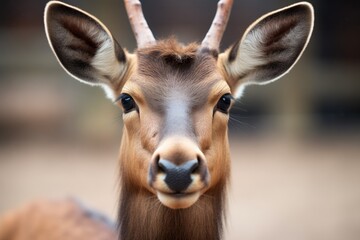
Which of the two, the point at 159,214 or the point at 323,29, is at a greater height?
the point at 159,214

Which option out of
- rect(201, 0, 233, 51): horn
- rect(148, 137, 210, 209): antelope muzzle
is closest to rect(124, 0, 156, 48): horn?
rect(201, 0, 233, 51): horn

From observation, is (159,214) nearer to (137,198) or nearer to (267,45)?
(137,198)

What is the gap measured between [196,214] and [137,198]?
1.42 ft

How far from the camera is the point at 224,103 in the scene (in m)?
5.30

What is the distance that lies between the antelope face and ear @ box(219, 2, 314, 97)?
0.97 feet

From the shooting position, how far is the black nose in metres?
4.51

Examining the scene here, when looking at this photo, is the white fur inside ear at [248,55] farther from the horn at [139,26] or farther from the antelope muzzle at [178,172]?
the antelope muzzle at [178,172]

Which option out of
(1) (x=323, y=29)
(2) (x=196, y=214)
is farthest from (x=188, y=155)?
(1) (x=323, y=29)

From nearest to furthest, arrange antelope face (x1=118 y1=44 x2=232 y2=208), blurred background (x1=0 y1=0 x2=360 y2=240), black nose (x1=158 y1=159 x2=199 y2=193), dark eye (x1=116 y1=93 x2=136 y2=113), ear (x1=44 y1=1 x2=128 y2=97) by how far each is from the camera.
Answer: black nose (x1=158 y1=159 x2=199 y2=193), antelope face (x1=118 y1=44 x2=232 y2=208), dark eye (x1=116 y1=93 x2=136 y2=113), ear (x1=44 y1=1 x2=128 y2=97), blurred background (x1=0 y1=0 x2=360 y2=240)

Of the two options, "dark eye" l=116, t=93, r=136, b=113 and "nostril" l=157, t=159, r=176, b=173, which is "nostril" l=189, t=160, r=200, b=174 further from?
"dark eye" l=116, t=93, r=136, b=113

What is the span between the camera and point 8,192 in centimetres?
1330

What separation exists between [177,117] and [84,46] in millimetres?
1165

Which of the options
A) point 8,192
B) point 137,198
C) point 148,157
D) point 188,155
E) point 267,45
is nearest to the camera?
point 188,155

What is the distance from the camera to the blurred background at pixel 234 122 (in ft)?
44.8
